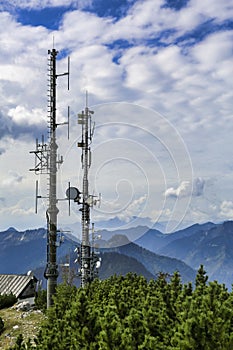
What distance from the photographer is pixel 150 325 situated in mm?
13820

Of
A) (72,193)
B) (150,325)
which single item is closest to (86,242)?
(72,193)

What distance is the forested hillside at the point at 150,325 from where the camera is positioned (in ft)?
38.8

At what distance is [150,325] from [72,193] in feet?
56.7

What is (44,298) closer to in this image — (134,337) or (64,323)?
(64,323)

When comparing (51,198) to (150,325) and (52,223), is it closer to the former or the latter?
(52,223)

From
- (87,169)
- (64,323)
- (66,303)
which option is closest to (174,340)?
(64,323)

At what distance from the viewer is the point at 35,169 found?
29062mm

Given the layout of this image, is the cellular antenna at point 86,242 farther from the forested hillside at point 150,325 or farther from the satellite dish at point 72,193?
the forested hillside at point 150,325

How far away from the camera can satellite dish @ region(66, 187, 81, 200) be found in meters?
30.2

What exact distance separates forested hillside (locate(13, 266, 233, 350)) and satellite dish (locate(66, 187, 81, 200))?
11.2 meters

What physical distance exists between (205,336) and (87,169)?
21.4 metres

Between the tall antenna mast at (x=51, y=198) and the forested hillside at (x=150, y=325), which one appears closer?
the forested hillside at (x=150, y=325)

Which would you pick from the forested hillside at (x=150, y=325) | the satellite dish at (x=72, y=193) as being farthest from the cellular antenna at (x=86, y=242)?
the forested hillside at (x=150, y=325)

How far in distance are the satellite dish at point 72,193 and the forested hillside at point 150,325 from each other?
1125 centimetres
